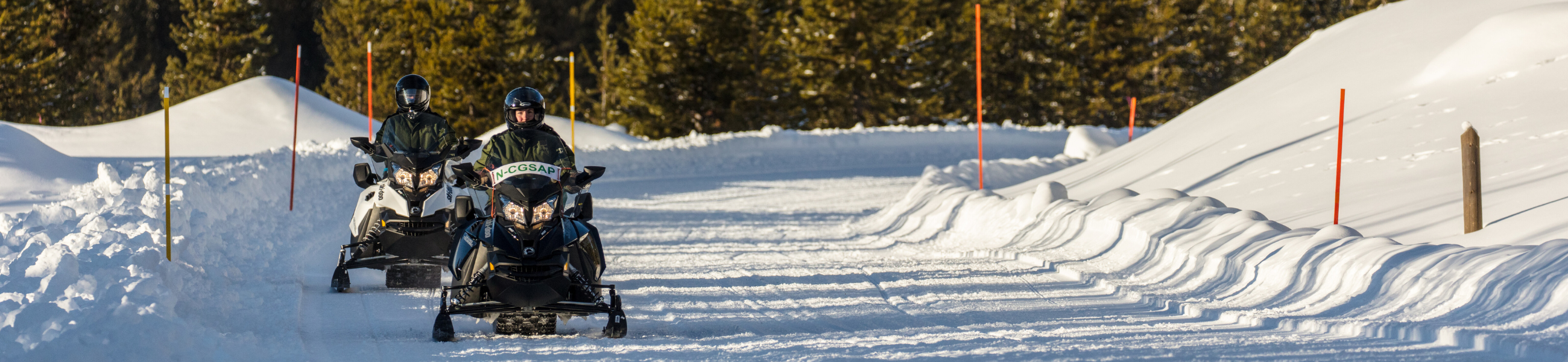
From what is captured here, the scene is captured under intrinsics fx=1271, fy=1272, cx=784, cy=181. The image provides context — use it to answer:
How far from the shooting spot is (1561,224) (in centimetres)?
927

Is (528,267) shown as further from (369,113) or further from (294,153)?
(369,113)

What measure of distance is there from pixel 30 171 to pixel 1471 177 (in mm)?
15844

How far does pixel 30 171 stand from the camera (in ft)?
52.0

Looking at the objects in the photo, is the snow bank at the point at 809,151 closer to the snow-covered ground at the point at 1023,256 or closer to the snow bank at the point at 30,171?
the snow-covered ground at the point at 1023,256

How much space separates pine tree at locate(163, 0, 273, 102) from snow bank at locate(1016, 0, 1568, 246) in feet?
165

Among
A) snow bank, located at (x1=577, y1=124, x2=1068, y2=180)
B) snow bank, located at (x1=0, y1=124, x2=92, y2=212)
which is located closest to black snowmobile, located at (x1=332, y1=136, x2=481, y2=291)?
snow bank, located at (x1=0, y1=124, x2=92, y2=212)

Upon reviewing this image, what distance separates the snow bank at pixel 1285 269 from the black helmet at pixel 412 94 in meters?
5.11

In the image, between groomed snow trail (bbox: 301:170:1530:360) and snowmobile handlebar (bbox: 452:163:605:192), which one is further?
snowmobile handlebar (bbox: 452:163:605:192)

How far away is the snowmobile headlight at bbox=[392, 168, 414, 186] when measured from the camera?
9781 mm

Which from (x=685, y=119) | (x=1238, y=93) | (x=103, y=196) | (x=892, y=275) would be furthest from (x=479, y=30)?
(x=892, y=275)

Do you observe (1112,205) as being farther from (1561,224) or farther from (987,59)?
(987,59)

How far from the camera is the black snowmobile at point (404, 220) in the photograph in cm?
959

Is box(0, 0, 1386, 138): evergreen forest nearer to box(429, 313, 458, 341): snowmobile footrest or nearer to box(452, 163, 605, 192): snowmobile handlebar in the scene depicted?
box(452, 163, 605, 192): snowmobile handlebar

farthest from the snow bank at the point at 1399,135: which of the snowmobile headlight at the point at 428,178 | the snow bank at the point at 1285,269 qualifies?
the snowmobile headlight at the point at 428,178
